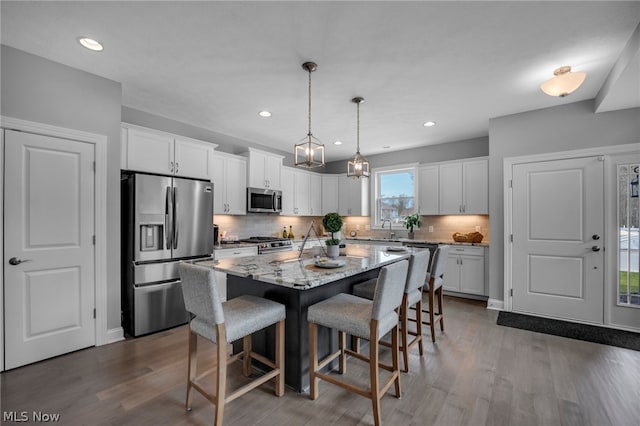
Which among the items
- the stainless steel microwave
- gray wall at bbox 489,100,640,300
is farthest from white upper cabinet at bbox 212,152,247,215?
gray wall at bbox 489,100,640,300

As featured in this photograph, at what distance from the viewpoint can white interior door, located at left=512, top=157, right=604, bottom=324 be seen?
348 cm

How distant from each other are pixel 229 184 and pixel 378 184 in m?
3.21

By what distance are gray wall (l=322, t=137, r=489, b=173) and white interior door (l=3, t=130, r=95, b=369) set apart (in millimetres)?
4989

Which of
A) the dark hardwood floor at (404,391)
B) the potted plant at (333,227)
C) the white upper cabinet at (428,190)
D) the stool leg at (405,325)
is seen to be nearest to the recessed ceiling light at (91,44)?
the potted plant at (333,227)

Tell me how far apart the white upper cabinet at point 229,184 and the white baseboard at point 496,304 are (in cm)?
400

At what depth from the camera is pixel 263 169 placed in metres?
5.12

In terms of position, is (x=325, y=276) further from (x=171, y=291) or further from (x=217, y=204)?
(x=217, y=204)

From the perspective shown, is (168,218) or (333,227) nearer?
(333,227)

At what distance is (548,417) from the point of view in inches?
74.4

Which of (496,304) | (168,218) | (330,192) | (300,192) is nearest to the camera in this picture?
(168,218)

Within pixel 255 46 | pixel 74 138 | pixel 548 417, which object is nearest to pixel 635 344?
pixel 548 417

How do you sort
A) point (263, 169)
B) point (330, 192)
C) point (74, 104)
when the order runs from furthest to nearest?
point (330, 192), point (263, 169), point (74, 104)

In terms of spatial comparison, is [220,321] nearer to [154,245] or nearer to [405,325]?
[405,325]

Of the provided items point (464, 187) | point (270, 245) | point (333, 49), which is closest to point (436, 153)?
point (464, 187)
